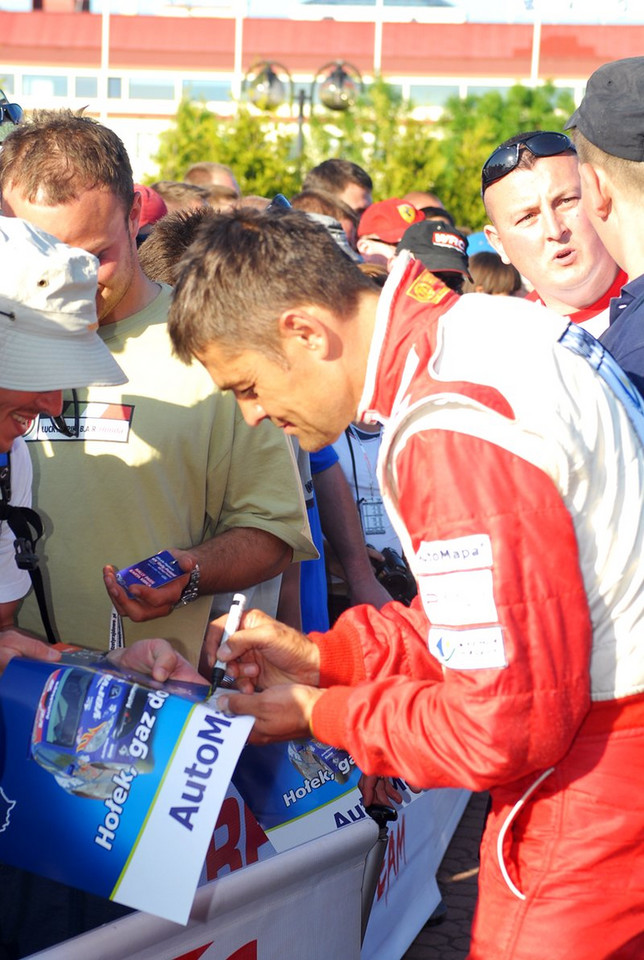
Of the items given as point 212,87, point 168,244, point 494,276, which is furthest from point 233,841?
point 212,87

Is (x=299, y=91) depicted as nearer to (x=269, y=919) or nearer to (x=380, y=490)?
(x=380, y=490)

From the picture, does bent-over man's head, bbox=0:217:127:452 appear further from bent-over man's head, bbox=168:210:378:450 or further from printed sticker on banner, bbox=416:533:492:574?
printed sticker on banner, bbox=416:533:492:574

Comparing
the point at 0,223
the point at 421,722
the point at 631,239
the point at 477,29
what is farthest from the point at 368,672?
the point at 477,29

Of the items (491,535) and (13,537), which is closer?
(491,535)

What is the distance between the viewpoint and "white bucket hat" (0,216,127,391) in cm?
257

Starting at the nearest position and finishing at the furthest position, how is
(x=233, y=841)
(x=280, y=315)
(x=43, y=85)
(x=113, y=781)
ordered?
(x=280, y=315), (x=113, y=781), (x=233, y=841), (x=43, y=85)

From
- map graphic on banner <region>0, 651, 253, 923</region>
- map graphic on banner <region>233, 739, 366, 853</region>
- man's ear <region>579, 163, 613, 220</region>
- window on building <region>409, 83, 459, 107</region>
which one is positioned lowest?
map graphic on banner <region>233, 739, 366, 853</region>

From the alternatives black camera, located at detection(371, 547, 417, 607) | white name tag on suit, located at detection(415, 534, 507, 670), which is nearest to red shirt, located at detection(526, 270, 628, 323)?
black camera, located at detection(371, 547, 417, 607)

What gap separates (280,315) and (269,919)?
138cm

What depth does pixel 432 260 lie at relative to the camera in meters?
6.40

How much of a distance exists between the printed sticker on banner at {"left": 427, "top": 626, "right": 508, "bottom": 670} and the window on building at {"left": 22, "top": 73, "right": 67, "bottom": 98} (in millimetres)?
53886

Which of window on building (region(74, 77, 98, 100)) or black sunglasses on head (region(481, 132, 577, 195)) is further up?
window on building (region(74, 77, 98, 100))

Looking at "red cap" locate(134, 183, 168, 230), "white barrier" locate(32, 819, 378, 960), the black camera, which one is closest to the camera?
"white barrier" locate(32, 819, 378, 960)

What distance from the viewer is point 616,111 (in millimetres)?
2531
